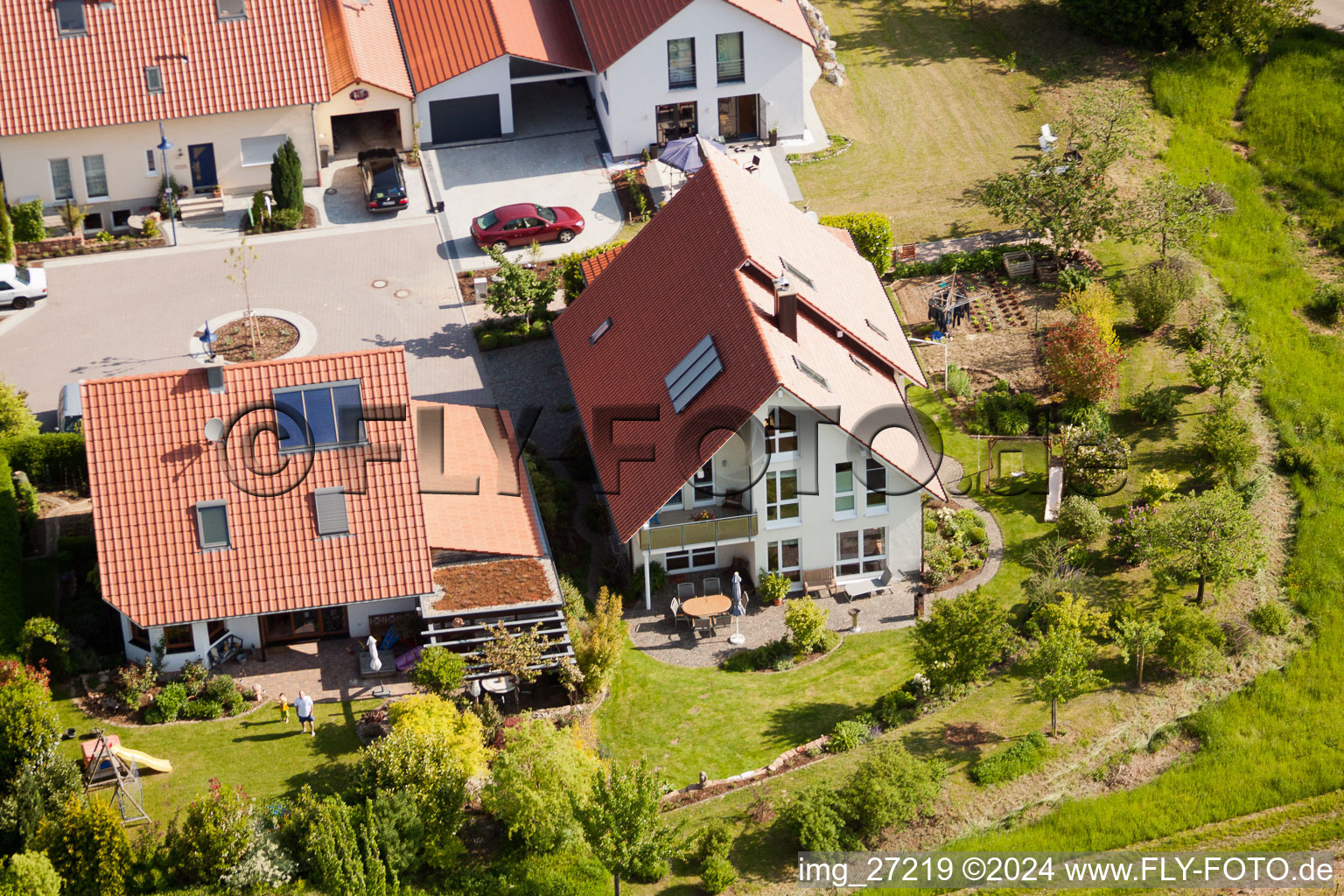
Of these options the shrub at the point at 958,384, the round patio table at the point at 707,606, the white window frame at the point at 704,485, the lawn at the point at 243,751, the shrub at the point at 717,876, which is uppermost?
the shrub at the point at 958,384

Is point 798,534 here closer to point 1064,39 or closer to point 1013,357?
point 1013,357

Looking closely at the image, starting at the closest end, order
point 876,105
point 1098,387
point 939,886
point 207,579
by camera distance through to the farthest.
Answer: point 939,886, point 207,579, point 1098,387, point 876,105

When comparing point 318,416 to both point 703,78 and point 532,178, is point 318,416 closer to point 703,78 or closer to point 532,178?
point 532,178

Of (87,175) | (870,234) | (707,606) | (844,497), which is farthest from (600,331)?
(87,175)

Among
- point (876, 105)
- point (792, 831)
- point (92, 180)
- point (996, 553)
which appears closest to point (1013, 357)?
point (996, 553)

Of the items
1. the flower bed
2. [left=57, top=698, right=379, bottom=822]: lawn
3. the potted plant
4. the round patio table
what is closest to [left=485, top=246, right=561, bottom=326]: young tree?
the potted plant

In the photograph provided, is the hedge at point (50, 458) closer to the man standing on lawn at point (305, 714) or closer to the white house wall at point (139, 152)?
the man standing on lawn at point (305, 714)

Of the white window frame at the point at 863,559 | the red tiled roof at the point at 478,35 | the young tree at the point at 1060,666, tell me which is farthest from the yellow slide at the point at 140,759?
the red tiled roof at the point at 478,35
